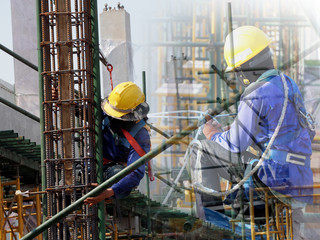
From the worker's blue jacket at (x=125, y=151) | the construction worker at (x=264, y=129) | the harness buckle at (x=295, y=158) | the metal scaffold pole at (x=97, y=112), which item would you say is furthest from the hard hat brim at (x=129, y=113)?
the harness buckle at (x=295, y=158)

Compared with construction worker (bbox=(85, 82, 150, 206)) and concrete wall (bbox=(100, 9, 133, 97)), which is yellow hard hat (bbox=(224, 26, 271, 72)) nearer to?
construction worker (bbox=(85, 82, 150, 206))

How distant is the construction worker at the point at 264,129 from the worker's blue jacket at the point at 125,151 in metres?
1.25

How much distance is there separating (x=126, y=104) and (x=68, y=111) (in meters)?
0.78

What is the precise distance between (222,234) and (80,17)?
393cm

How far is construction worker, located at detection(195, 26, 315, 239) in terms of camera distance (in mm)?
8438

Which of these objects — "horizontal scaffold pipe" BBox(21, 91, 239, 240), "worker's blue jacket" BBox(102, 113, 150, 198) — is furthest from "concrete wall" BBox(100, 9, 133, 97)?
"horizontal scaffold pipe" BBox(21, 91, 239, 240)

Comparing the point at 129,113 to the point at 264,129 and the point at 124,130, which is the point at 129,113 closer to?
the point at 124,130

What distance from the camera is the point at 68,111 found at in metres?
9.97

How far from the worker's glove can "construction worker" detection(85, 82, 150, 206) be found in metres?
1.08

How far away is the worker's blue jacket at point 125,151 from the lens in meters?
9.91

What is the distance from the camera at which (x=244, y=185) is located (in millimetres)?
8945

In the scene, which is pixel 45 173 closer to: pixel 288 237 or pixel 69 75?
pixel 69 75

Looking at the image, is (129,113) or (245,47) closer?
(245,47)

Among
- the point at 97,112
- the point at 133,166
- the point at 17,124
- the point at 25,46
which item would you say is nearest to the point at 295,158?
the point at 133,166
